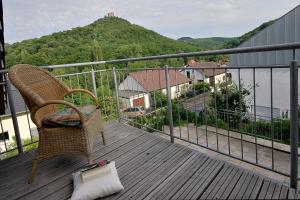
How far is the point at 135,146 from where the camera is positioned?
9.45 ft

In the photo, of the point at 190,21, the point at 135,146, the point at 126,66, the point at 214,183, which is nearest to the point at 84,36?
the point at 190,21

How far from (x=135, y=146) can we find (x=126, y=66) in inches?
54.6

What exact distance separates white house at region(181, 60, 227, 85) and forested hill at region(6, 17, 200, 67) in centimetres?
558

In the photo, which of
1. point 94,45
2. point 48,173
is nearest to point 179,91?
point 48,173

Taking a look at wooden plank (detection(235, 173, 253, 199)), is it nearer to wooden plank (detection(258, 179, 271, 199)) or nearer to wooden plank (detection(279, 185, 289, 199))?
wooden plank (detection(258, 179, 271, 199))

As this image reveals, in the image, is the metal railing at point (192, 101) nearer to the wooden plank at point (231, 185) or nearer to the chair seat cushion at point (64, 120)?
the wooden plank at point (231, 185)

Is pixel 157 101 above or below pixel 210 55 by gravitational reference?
below

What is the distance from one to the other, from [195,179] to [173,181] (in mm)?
196

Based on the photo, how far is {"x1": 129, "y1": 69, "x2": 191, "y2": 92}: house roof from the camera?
2.93 metres

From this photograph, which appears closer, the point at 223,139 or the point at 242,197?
the point at 242,197

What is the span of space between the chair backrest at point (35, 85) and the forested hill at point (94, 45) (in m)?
5.57

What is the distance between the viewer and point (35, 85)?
255 centimetres

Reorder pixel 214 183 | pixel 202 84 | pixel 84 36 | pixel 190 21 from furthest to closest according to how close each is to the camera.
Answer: pixel 190 21
pixel 84 36
pixel 202 84
pixel 214 183

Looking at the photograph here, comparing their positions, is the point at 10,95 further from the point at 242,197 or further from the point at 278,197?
the point at 278,197
